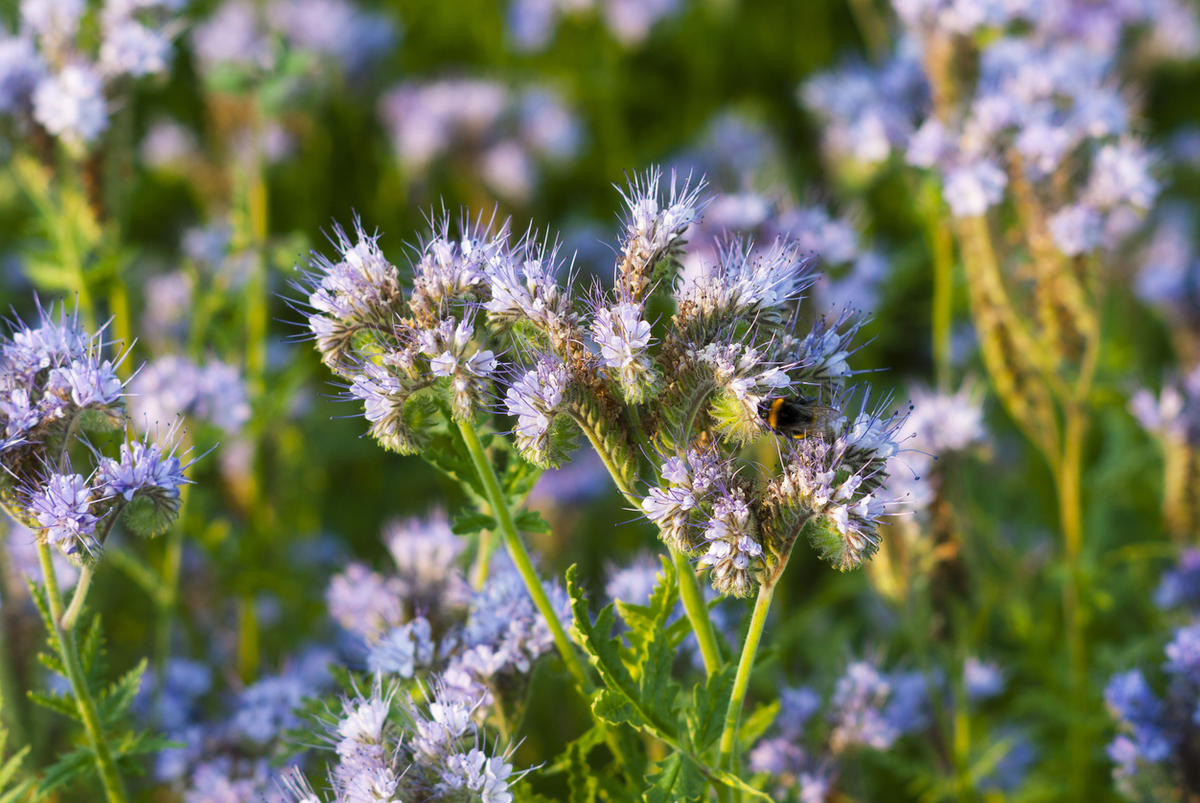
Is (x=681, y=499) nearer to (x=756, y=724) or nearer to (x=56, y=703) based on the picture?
(x=756, y=724)

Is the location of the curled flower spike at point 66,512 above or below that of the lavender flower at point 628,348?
below

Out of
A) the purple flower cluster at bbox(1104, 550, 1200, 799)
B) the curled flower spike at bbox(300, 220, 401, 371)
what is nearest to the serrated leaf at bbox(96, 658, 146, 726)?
the curled flower spike at bbox(300, 220, 401, 371)

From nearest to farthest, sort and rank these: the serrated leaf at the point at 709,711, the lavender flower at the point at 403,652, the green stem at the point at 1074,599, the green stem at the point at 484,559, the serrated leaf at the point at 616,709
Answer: the serrated leaf at the point at 616,709 < the serrated leaf at the point at 709,711 < the lavender flower at the point at 403,652 < the green stem at the point at 484,559 < the green stem at the point at 1074,599

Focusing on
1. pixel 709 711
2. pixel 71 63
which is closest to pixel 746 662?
pixel 709 711

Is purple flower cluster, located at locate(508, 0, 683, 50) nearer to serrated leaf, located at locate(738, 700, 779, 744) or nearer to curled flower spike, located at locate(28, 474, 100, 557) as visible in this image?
serrated leaf, located at locate(738, 700, 779, 744)

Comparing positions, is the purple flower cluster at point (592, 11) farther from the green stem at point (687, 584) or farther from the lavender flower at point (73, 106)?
the green stem at point (687, 584)

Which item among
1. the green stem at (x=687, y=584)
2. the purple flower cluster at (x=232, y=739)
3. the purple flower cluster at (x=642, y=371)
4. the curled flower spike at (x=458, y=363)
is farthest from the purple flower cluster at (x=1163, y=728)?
the purple flower cluster at (x=232, y=739)
